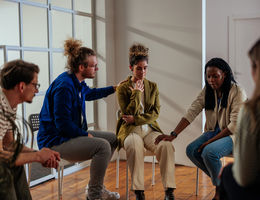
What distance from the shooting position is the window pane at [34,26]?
3395 mm

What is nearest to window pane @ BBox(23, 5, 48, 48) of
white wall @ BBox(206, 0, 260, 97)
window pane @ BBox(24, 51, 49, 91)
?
window pane @ BBox(24, 51, 49, 91)

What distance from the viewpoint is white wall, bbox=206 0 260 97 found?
207 inches

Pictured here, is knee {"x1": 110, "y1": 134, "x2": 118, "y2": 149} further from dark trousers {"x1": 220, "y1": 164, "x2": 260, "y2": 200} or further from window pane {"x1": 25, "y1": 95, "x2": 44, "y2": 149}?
dark trousers {"x1": 220, "y1": 164, "x2": 260, "y2": 200}

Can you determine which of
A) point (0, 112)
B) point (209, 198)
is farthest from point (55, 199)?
point (0, 112)

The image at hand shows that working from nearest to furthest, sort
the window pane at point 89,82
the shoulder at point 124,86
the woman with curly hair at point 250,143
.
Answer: the woman with curly hair at point 250,143 → the shoulder at point 124,86 → the window pane at point 89,82

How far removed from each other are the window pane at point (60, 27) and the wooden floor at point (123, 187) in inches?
52.2

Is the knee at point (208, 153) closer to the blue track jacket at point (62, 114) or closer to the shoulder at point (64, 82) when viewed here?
the blue track jacket at point (62, 114)

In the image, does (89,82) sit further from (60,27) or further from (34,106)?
(34,106)

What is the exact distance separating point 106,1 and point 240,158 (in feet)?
10.5

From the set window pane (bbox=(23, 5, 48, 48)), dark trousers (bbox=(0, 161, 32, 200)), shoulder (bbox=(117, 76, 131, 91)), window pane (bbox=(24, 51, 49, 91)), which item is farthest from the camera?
window pane (bbox=(24, 51, 49, 91))

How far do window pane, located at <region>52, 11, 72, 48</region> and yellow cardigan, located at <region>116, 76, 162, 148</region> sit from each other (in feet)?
3.10

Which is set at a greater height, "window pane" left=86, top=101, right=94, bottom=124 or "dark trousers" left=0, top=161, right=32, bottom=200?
"window pane" left=86, top=101, right=94, bottom=124

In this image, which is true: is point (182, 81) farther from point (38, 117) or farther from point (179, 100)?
point (38, 117)

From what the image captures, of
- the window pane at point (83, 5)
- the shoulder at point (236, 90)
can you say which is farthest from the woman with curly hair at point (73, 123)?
the window pane at point (83, 5)
